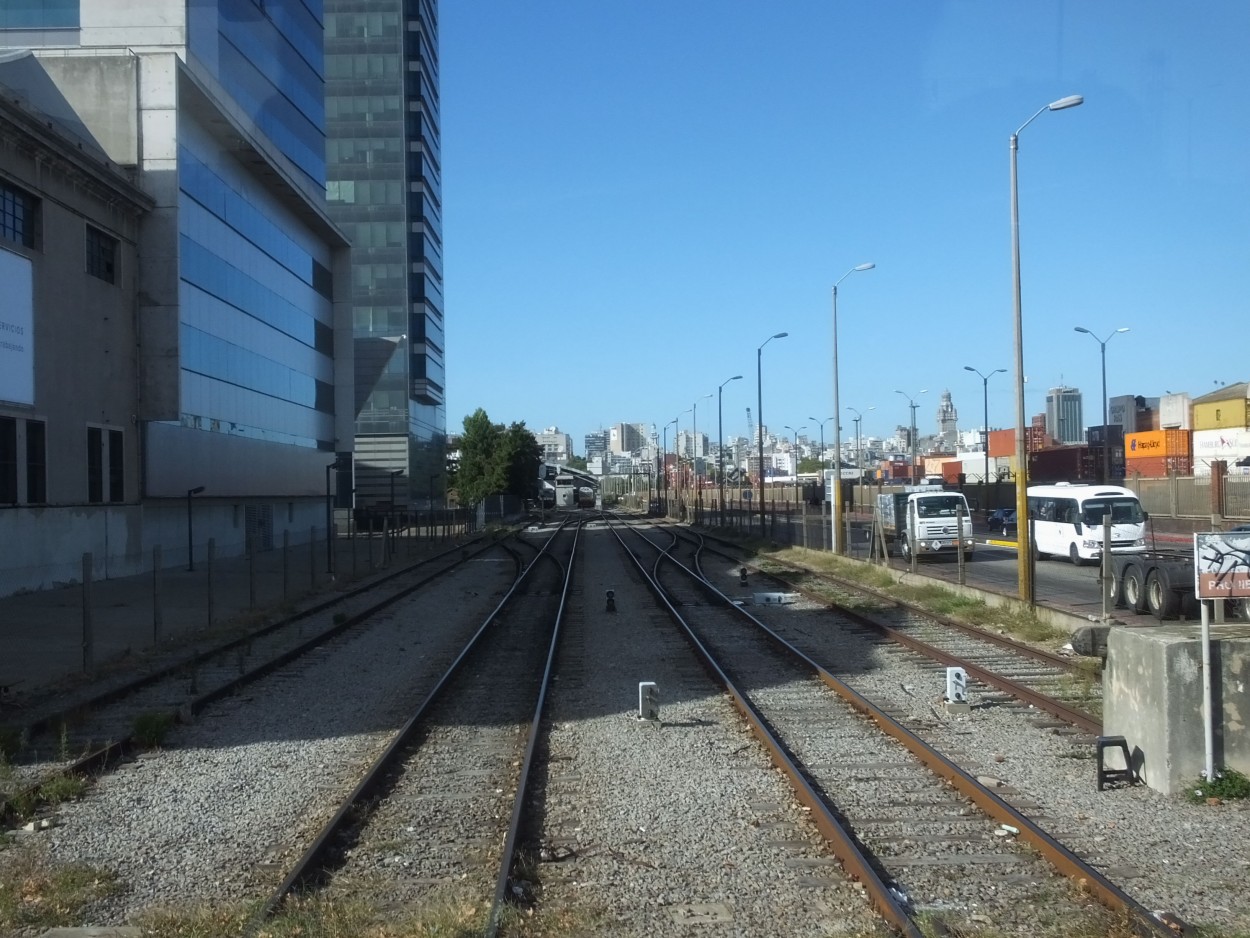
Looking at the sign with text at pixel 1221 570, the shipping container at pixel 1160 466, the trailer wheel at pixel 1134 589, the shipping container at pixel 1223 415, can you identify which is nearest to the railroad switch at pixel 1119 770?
the sign with text at pixel 1221 570

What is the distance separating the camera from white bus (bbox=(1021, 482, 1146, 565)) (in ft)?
94.7

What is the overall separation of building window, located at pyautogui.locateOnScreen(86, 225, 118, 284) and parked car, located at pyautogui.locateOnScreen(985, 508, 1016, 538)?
36.4 metres

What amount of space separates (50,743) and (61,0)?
33101 mm

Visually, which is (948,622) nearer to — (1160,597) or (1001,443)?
(1160,597)

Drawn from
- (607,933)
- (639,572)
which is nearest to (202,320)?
(639,572)

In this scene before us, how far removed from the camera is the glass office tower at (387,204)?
8425cm

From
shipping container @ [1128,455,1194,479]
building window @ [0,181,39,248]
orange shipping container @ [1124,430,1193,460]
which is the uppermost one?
building window @ [0,181,39,248]

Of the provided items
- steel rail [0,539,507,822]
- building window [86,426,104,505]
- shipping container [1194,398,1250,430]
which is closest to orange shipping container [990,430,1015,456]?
shipping container [1194,398,1250,430]

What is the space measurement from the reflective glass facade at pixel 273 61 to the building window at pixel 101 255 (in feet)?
29.6

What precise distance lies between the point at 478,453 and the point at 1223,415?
2235 inches

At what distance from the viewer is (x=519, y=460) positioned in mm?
106625

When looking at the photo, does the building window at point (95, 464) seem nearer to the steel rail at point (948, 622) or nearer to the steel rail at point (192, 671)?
the steel rail at point (192, 671)

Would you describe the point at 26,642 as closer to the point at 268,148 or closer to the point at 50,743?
the point at 50,743

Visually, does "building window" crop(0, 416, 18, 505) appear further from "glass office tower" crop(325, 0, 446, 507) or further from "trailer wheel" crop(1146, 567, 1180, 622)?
"glass office tower" crop(325, 0, 446, 507)
